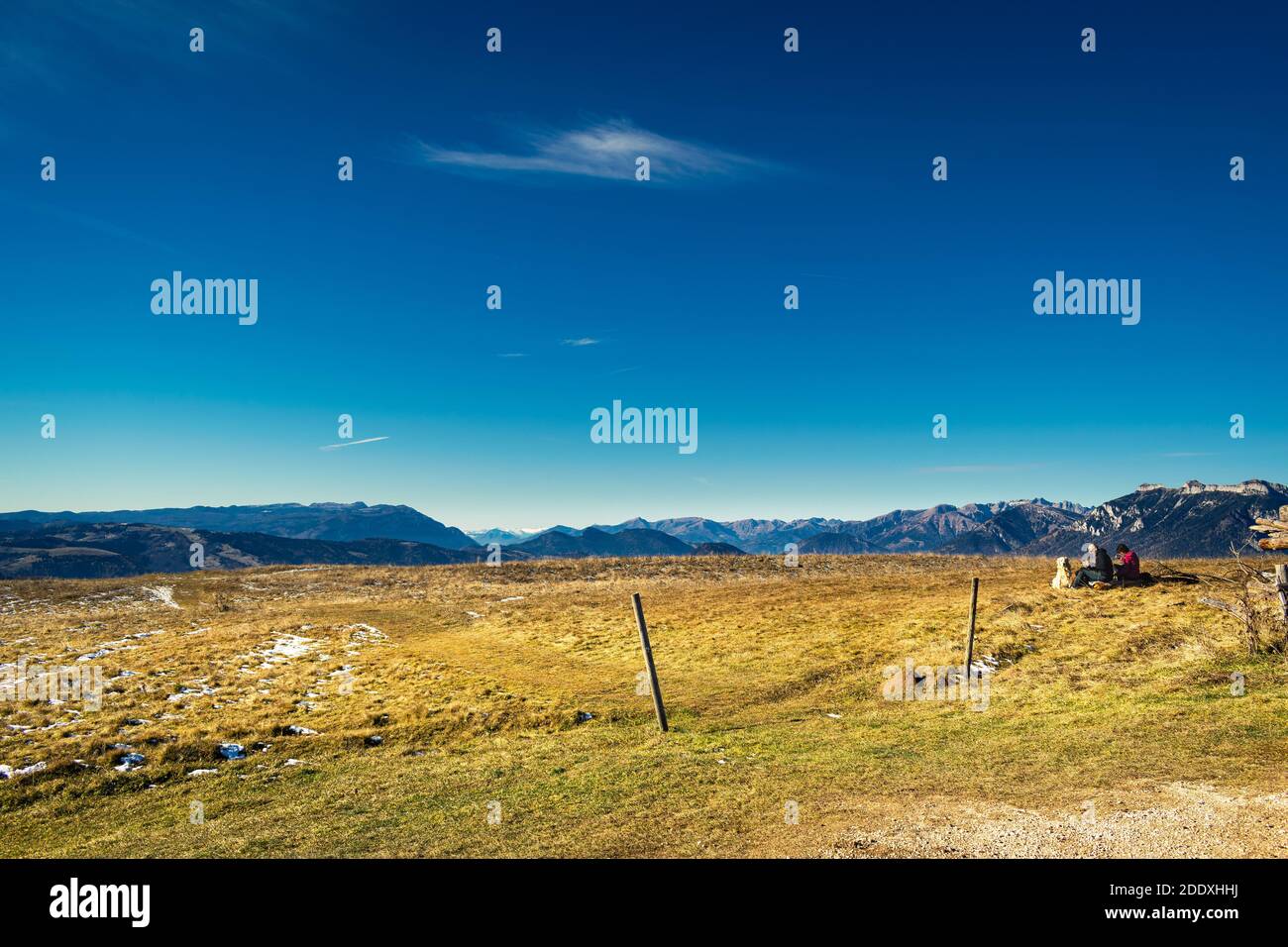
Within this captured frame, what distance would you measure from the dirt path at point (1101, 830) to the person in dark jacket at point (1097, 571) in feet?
104

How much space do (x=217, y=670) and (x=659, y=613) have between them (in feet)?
94.6

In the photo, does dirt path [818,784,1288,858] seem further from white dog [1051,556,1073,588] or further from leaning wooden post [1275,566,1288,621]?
white dog [1051,556,1073,588]

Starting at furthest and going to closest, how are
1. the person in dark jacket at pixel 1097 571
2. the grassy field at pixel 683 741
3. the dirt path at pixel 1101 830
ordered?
the person in dark jacket at pixel 1097 571 → the grassy field at pixel 683 741 → the dirt path at pixel 1101 830

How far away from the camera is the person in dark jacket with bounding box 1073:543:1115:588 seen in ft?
129

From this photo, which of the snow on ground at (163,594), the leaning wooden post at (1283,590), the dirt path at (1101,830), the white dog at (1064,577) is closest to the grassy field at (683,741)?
the dirt path at (1101,830)

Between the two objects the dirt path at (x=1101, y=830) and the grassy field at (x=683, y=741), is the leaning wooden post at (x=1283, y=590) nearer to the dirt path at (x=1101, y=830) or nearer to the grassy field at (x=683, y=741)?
the grassy field at (x=683, y=741)

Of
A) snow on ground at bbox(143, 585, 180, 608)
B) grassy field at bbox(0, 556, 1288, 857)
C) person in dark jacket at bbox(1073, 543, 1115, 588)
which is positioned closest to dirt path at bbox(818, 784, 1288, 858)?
grassy field at bbox(0, 556, 1288, 857)

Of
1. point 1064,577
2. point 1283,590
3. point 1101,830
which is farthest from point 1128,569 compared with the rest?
point 1101,830

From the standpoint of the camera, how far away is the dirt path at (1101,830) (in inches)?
403

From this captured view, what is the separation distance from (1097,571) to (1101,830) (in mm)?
35303

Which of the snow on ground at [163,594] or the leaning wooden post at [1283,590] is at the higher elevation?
the leaning wooden post at [1283,590]

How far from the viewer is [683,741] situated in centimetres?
1952

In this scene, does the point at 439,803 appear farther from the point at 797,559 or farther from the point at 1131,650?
the point at 797,559
